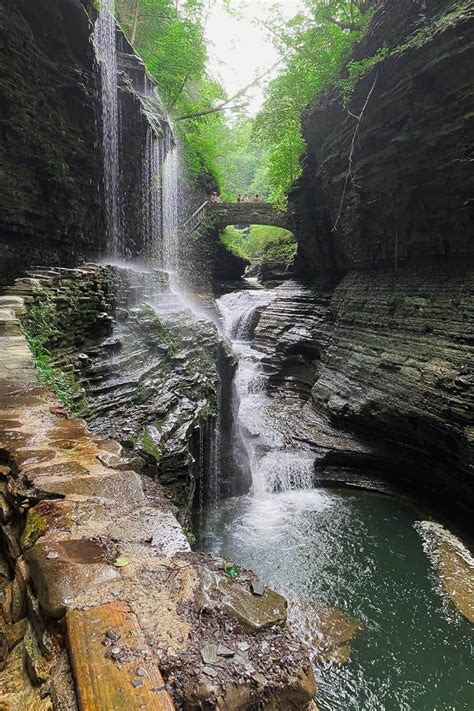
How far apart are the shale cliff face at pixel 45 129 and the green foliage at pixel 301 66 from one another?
8156 mm

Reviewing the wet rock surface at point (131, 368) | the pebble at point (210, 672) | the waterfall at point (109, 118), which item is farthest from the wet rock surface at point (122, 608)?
the waterfall at point (109, 118)

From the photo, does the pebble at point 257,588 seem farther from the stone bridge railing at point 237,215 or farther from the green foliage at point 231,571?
the stone bridge railing at point 237,215

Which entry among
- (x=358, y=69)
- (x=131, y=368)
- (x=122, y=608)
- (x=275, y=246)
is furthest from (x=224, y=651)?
(x=275, y=246)

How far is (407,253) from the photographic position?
11.8 meters

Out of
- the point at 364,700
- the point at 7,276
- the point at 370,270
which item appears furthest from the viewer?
the point at 370,270

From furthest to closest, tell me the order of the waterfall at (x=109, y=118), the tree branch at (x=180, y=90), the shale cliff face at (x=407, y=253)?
1. the tree branch at (x=180, y=90)
2. the waterfall at (x=109, y=118)
3. the shale cliff face at (x=407, y=253)

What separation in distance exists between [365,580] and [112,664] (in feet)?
24.3

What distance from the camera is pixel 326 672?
5.51 m

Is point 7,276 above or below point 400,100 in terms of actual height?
below

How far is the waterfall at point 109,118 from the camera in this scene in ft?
40.1

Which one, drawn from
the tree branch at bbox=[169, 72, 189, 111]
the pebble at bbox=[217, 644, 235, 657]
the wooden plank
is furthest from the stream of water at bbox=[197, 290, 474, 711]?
the tree branch at bbox=[169, 72, 189, 111]

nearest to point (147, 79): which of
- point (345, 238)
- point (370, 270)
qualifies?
point (345, 238)

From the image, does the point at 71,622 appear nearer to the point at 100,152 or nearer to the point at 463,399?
the point at 463,399

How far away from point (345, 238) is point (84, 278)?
1035 centimetres
